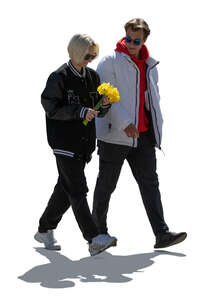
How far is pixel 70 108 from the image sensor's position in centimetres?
755

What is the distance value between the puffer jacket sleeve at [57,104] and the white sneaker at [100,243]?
3.52 ft

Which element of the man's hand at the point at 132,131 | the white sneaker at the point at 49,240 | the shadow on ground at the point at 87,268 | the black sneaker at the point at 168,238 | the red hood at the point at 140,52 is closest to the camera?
the shadow on ground at the point at 87,268

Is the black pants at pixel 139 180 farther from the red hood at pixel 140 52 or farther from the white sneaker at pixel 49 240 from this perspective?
the red hood at pixel 140 52

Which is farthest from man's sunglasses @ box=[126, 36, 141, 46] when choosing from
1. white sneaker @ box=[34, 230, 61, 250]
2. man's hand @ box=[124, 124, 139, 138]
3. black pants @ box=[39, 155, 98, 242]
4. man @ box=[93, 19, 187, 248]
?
white sneaker @ box=[34, 230, 61, 250]

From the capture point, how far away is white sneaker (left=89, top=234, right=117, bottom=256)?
302 inches

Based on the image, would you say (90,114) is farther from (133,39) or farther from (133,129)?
(133,39)

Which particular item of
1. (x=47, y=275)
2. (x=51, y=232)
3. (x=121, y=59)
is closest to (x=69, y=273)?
(x=47, y=275)

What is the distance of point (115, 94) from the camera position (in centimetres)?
770

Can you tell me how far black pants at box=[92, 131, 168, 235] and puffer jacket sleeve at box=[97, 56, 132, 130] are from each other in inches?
11.7

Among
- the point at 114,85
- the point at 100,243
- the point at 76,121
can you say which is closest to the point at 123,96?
the point at 114,85

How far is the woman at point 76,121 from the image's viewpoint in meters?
7.59

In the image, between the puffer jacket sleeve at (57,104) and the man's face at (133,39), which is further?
the man's face at (133,39)

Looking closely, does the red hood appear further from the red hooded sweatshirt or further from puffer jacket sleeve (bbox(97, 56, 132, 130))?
puffer jacket sleeve (bbox(97, 56, 132, 130))

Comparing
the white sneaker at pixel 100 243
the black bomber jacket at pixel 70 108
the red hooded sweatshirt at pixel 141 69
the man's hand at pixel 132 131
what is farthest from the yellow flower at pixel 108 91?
the white sneaker at pixel 100 243
